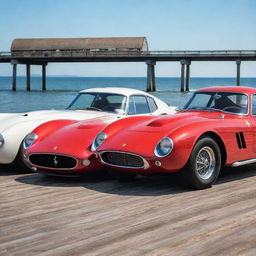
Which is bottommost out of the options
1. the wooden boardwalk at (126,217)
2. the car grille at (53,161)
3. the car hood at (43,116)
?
the wooden boardwalk at (126,217)

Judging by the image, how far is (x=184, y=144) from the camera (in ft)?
19.7

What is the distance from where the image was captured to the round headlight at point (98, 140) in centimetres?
674

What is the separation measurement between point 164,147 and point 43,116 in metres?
3.13

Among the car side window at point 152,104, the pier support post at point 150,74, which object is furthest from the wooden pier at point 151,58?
the car side window at point 152,104

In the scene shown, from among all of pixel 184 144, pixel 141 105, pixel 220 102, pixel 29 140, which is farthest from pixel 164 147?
pixel 141 105

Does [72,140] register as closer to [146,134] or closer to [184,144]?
[146,134]

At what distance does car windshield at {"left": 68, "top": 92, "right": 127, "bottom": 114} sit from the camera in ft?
29.2

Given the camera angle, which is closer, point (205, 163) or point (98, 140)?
point (205, 163)

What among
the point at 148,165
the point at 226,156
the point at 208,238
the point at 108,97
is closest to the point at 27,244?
the point at 208,238

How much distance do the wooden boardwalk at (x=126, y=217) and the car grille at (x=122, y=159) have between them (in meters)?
0.36

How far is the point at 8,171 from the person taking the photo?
26.3ft

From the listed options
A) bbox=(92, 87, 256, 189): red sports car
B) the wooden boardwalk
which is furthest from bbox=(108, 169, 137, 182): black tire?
the wooden boardwalk

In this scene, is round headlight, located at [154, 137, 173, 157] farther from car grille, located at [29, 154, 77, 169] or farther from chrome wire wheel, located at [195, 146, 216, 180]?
car grille, located at [29, 154, 77, 169]

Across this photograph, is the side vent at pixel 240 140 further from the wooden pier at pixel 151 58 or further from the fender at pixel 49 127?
the wooden pier at pixel 151 58
